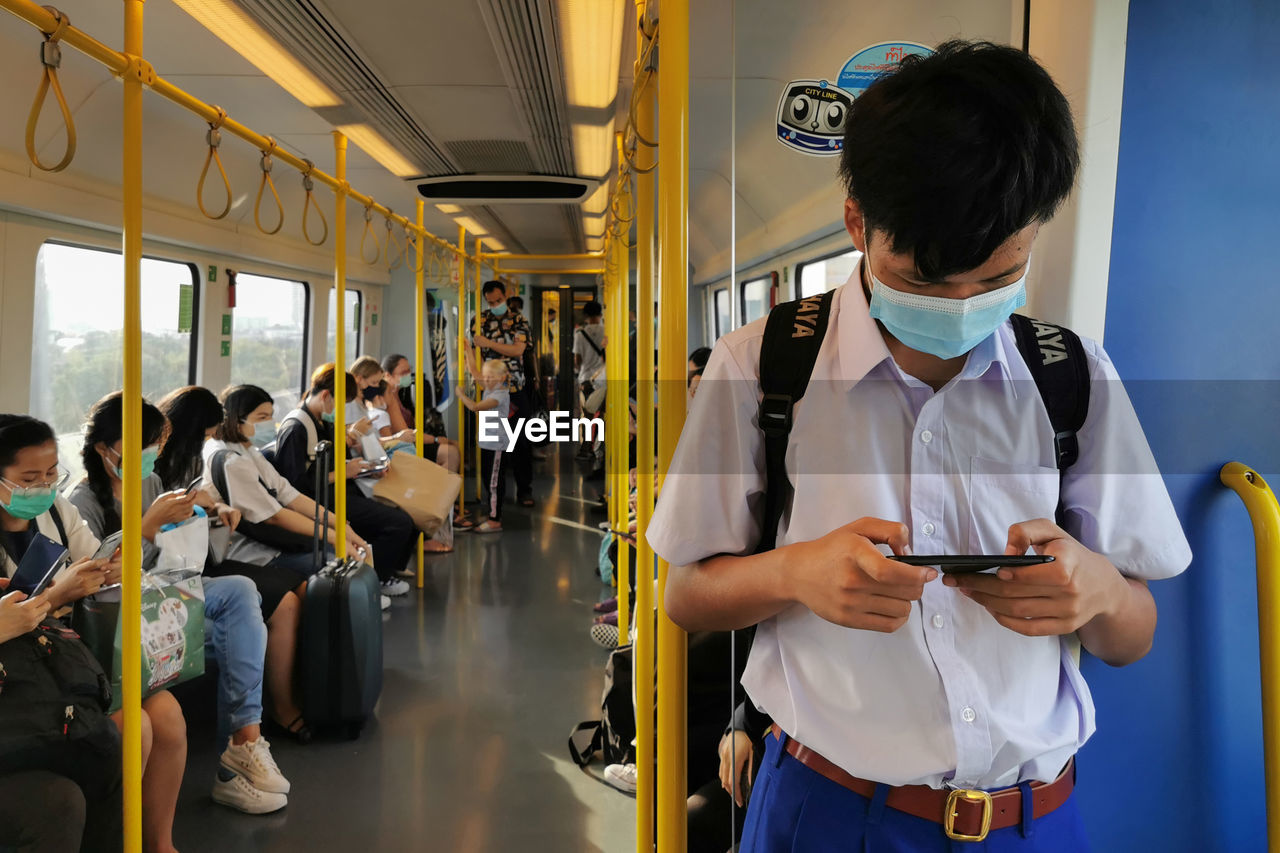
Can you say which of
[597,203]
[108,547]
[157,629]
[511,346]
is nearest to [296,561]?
[157,629]

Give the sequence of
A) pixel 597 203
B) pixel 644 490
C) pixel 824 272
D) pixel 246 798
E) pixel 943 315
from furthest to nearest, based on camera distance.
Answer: pixel 597 203 → pixel 246 798 → pixel 644 490 → pixel 824 272 → pixel 943 315

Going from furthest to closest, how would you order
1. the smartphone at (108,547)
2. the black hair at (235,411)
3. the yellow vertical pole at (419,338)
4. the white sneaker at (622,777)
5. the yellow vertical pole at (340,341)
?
the yellow vertical pole at (419,338), the black hair at (235,411), the yellow vertical pole at (340,341), the white sneaker at (622,777), the smartphone at (108,547)

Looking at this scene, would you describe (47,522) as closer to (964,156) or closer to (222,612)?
(222,612)

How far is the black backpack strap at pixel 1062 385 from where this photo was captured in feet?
3.25

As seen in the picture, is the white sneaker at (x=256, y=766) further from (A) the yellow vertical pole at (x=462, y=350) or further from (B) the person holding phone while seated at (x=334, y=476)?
(A) the yellow vertical pole at (x=462, y=350)

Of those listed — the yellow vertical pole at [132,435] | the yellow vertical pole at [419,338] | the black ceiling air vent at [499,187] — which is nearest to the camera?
the yellow vertical pole at [132,435]

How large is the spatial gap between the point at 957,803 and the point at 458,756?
281 cm

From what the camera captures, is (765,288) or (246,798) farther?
(246,798)

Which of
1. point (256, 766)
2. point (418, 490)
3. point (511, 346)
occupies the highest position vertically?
point (511, 346)

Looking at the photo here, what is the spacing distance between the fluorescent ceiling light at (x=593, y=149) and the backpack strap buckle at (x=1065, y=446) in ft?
11.8

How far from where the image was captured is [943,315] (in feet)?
2.93

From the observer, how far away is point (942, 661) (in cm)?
92

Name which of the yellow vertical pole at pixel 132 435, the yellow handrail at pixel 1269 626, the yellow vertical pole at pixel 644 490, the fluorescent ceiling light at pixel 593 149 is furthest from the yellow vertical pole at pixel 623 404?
the yellow handrail at pixel 1269 626

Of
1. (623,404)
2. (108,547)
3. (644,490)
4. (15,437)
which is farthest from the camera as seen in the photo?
(623,404)
